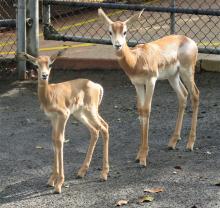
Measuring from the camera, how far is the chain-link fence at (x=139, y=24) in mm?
9344

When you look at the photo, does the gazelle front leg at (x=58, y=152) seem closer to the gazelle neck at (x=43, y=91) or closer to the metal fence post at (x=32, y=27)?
the gazelle neck at (x=43, y=91)

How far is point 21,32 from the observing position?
9.19 metres

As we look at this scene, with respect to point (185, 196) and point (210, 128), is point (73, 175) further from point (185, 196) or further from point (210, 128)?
point (210, 128)

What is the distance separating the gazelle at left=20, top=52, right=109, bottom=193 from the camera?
19.0 ft

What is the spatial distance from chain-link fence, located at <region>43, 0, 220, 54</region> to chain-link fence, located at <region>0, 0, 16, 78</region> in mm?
559

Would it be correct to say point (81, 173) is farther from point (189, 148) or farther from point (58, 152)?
point (189, 148)

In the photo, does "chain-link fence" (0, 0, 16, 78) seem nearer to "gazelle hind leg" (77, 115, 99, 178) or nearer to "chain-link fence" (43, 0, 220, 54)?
"chain-link fence" (43, 0, 220, 54)

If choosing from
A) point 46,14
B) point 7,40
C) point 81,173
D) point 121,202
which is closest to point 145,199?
point 121,202

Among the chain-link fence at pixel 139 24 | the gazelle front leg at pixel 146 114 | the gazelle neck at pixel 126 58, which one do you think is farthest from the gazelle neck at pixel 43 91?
the chain-link fence at pixel 139 24

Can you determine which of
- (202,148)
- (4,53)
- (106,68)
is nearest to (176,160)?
(202,148)

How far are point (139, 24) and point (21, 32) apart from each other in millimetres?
3183

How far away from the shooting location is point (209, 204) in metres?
5.38

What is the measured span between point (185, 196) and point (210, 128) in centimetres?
191

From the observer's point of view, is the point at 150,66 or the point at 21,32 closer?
the point at 150,66
